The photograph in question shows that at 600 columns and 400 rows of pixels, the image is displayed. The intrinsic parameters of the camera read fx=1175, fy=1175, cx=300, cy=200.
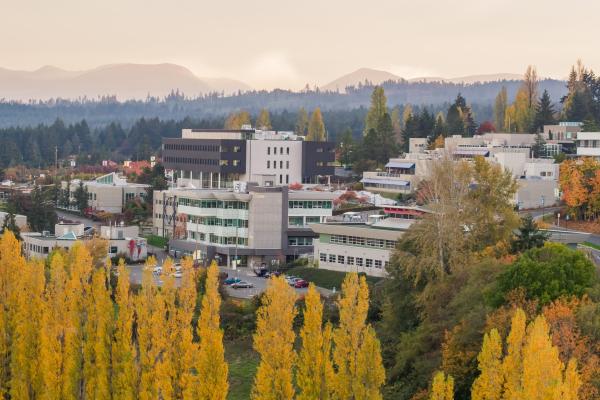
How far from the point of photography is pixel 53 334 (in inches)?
1042

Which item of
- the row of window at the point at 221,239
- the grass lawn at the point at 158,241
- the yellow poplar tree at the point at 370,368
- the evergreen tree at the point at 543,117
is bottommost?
the grass lawn at the point at 158,241

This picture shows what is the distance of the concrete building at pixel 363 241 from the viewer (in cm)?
4438

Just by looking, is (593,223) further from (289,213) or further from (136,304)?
(136,304)

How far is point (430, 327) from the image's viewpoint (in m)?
28.4

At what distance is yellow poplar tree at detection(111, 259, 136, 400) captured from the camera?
24766 mm

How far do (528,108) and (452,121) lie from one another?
7.91 m

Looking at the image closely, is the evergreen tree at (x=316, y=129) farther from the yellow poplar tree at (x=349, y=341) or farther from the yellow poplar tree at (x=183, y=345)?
the yellow poplar tree at (x=349, y=341)

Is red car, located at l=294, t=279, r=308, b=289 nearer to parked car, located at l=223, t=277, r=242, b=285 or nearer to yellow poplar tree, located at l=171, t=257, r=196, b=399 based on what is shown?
parked car, located at l=223, t=277, r=242, b=285

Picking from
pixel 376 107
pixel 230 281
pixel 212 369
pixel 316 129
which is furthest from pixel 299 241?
pixel 316 129

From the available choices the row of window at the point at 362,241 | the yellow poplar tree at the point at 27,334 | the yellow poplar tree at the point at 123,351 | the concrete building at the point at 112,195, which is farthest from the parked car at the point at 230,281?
the concrete building at the point at 112,195

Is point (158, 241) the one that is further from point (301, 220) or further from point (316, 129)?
point (316, 129)

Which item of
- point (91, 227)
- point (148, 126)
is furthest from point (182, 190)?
point (148, 126)

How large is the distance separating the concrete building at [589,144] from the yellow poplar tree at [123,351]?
41.4m

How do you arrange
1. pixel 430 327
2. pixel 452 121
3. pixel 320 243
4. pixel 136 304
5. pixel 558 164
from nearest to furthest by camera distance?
pixel 136 304 < pixel 430 327 < pixel 320 243 < pixel 558 164 < pixel 452 121
